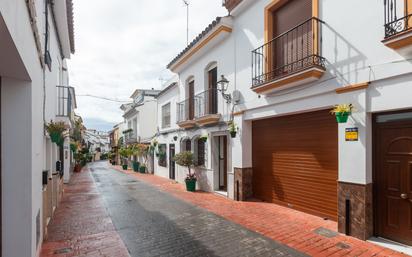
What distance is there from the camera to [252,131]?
30.0 ft

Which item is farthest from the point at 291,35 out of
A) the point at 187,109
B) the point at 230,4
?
the point at 187,109

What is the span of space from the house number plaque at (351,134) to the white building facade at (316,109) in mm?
25

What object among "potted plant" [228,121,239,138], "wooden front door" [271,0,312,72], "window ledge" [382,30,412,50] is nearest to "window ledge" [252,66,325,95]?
"wooden front door" [271,0,312,72]

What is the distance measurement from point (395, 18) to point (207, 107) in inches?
296

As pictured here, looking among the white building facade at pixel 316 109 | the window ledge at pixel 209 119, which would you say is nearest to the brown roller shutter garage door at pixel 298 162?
the white building facade at pixel 316 109

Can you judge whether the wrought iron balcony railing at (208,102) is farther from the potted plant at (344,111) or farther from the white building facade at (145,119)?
the white building facade at (145,119)

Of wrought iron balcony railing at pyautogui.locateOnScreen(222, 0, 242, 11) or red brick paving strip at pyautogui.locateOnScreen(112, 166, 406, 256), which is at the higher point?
wrought iron balcony railing at pyautogui.locateOnScreen(222, 0, 242, 11)

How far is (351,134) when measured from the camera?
5.39 metres

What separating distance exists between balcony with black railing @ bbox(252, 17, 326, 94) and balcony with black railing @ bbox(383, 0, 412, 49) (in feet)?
4.98

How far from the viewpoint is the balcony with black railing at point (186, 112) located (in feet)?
42.2

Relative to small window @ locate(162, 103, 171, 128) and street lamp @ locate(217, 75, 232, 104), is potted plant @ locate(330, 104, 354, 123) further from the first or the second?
small window @ locate(162, 103, 171, 128)

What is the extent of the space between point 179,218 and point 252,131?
3.91 meters

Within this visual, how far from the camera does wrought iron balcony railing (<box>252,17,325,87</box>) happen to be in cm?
624

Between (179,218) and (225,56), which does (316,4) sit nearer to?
(225,56)
